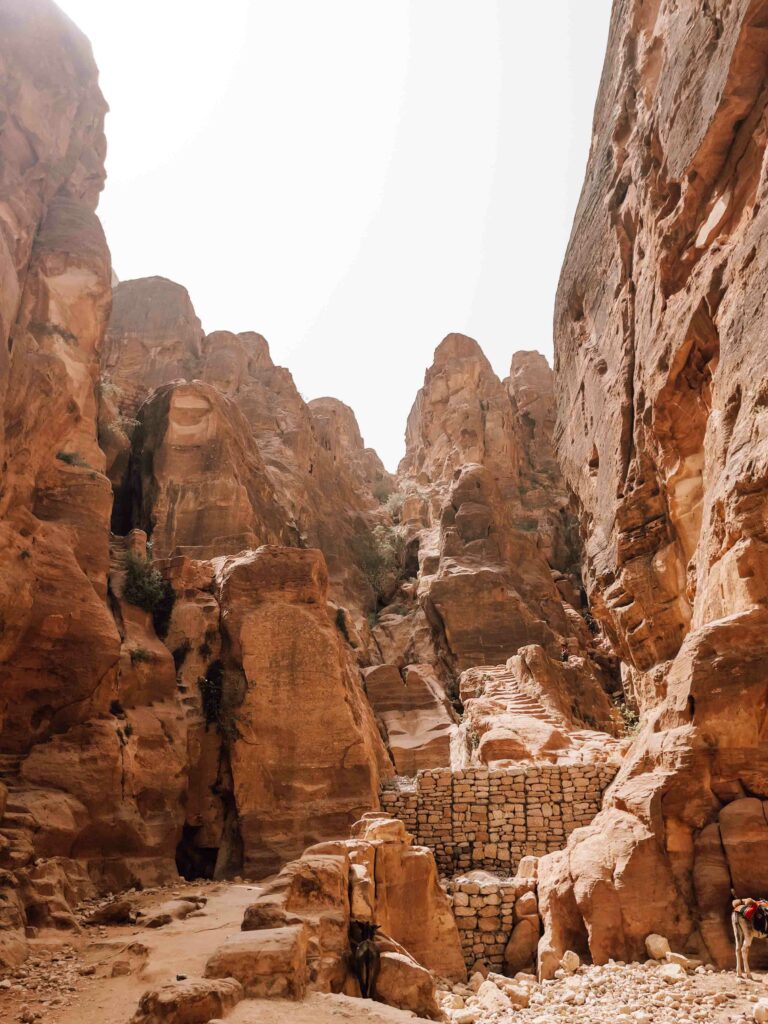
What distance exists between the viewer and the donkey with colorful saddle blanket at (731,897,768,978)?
8289 millimetres

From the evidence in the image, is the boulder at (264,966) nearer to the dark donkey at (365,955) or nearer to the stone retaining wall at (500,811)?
the dark donkey at (365,955)

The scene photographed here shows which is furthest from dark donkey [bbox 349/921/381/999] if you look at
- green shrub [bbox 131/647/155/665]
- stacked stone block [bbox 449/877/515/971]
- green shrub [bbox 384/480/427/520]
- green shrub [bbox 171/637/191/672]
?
green shrub [bbox 384/480/427/520]

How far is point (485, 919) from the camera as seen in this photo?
11.9m

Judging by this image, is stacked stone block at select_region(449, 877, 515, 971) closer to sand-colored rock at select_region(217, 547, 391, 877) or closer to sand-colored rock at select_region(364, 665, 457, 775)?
sand-colored rock at select_region(217, 547, 391, 877)

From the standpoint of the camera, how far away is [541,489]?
44406mm

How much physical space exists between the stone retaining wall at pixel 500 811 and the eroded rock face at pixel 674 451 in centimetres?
252

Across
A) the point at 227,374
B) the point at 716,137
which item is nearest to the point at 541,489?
Result: the point at 227,374

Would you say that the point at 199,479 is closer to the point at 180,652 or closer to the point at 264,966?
the point at 180,652

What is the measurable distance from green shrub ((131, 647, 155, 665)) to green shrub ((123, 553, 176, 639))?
53.6 inches

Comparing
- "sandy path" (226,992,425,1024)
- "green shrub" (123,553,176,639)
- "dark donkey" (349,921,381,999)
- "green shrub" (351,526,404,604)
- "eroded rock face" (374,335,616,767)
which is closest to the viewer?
"sandy path" (226,992,425,1024)

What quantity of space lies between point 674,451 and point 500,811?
7.86 metres

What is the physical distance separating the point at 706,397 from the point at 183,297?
1337 inches

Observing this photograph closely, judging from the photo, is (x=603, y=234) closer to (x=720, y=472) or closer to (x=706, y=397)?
(x=706, y=397)

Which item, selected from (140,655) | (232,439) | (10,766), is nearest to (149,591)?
(140,655)
